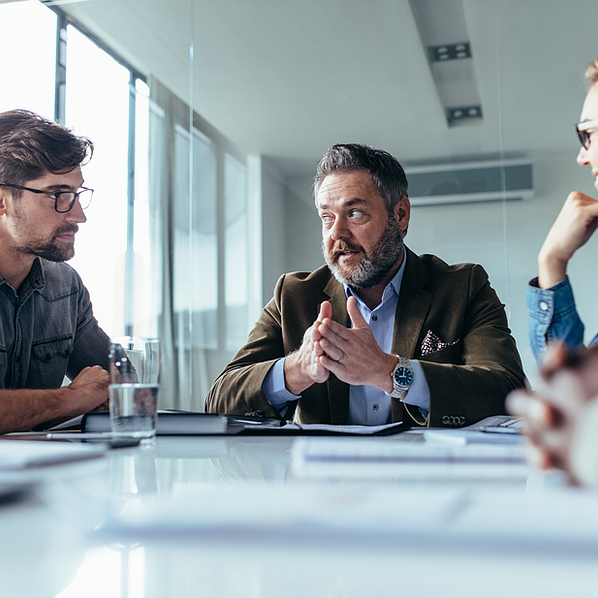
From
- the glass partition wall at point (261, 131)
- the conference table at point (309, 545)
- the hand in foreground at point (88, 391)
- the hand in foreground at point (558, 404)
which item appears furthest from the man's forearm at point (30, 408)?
the glass partition wall at point (261, 131)

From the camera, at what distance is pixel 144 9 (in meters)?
3.44

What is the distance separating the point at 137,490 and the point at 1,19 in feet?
12.7

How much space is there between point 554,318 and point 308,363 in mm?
625

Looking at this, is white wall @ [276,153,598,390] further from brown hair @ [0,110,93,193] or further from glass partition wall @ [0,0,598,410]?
brown hair @ [0,110,93,193]

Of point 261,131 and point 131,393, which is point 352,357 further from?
point 261,131

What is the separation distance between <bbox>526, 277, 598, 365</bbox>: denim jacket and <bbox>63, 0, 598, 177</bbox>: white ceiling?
1.86m

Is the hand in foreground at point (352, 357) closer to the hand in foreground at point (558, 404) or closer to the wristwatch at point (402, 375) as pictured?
the wristwatch at point (402, 375)

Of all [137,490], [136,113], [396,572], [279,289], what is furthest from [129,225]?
[396,572]

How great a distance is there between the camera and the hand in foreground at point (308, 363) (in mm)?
1465

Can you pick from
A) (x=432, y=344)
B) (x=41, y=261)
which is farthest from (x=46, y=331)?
(x=432, y=344)

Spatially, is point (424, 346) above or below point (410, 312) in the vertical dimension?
below

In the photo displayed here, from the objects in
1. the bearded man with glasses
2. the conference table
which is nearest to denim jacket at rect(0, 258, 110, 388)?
the bearded man with glasses

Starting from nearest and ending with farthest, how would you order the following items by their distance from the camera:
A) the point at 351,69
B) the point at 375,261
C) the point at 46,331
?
1. the point at 46,331
2. the point at 375,261
3. the point at 351,69

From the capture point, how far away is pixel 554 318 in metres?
1.45
